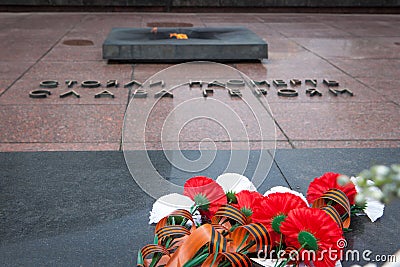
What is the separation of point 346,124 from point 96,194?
2688 mm

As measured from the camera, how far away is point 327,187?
265cm

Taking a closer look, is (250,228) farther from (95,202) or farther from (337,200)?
(95,202)

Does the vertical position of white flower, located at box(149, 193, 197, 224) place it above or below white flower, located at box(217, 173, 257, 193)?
below

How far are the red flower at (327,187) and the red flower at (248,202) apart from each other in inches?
13.6

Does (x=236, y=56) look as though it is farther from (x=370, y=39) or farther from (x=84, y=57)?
(x=370, y=39)

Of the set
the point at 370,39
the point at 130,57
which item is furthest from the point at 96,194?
the point at 370,39

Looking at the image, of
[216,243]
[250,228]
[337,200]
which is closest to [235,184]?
[337,200]

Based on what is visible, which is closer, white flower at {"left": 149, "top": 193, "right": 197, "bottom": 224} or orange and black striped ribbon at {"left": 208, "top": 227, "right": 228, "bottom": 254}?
orange and black striped ribbon at {"left": 208, "top": 227, "right": 228, "bottom": 254}

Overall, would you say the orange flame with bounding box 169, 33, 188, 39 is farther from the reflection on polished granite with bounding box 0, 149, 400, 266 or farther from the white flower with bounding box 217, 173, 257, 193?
the white flower with bounding box 217, 173, 257, 193

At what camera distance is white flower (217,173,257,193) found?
282cm

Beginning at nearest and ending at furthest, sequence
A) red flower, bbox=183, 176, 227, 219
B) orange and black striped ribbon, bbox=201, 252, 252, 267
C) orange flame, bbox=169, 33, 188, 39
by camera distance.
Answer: orange and black striped ribbon, bbox=201, 252, 252, 267, red flower, bbox=183, 176, 227, 219, orange flame, bbox=169, 33, 188, 39

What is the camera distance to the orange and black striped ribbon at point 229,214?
2301 millimetres

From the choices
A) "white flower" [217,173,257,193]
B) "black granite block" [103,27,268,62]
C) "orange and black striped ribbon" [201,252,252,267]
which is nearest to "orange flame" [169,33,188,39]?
"black granite block" [103,27,268,62]

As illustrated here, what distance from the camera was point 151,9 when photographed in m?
14.4
